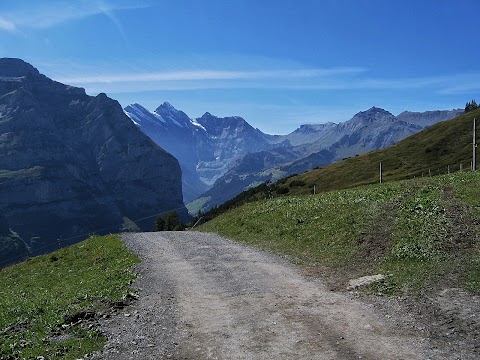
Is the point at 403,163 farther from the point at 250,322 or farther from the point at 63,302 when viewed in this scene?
the point at 250,322

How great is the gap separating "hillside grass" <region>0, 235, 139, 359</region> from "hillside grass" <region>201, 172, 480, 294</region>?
1072cm

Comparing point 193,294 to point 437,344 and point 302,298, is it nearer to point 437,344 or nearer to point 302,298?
point 302,298

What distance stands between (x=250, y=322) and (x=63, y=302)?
1076 cm

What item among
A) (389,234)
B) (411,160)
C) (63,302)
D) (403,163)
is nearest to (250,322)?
(63,302)

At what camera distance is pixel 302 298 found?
18.6m

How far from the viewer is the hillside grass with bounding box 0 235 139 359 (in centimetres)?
1498

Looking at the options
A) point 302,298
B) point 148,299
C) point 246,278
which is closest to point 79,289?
point 148,299

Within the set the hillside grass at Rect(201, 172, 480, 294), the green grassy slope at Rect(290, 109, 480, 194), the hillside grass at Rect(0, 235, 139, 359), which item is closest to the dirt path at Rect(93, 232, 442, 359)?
the hillside grass at Rect(0, 235, 139, 359)

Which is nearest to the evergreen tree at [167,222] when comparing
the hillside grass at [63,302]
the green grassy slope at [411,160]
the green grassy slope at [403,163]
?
the green grassy slope at [403,163]

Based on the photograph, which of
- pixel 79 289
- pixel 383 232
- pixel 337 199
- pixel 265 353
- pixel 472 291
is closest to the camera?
pixel 265 353

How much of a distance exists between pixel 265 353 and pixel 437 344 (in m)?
5.05

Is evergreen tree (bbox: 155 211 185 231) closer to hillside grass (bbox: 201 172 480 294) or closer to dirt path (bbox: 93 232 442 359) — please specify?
hillside grass (bbox: 201 172 480 294)

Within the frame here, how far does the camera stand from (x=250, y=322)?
622 inches

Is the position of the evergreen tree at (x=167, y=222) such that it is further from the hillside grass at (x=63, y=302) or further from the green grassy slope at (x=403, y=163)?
the hillside grass at (x=63, y=302)
